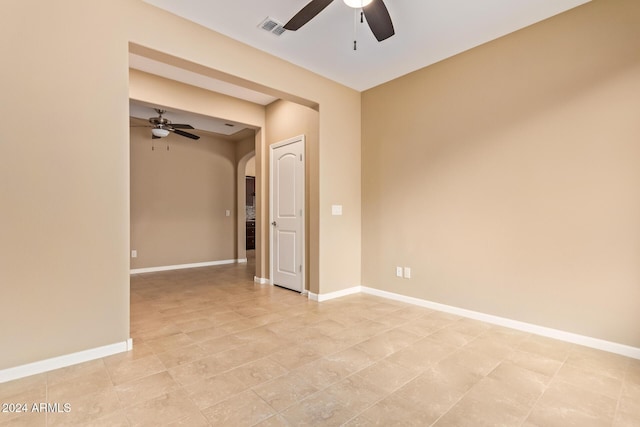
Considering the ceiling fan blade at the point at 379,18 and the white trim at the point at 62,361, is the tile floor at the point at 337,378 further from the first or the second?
the ceiling fan blade at the point at 379,18

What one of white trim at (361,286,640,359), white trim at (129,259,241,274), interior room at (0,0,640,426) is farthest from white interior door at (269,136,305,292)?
white trim at (129,259,241,274)

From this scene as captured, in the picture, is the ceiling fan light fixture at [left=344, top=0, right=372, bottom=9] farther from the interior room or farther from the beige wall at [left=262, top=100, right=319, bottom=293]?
the beige wall at [left=262, top=100, right=319, bottom=293]

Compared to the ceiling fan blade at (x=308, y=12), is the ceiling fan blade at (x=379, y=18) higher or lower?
lower

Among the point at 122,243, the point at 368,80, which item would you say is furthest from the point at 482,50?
the point at 122,243

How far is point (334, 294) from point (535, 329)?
223cm

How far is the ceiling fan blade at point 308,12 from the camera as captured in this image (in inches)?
83.4

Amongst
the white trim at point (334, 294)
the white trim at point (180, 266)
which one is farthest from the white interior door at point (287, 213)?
the white trim at point (180, 266)

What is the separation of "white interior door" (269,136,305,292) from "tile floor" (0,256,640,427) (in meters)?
1.28

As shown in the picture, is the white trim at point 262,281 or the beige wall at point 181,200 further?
the beige wall at point 181,200

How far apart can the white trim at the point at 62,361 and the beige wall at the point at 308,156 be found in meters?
2.20

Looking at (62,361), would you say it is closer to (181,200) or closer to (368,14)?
(368,14)

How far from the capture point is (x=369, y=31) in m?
2.98

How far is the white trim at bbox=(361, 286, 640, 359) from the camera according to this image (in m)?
2.43

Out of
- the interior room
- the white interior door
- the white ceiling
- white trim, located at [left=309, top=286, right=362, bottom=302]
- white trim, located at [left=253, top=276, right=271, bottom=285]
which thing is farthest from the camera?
white trim, located at [left=253, top=276, right=271, bottom=285]
